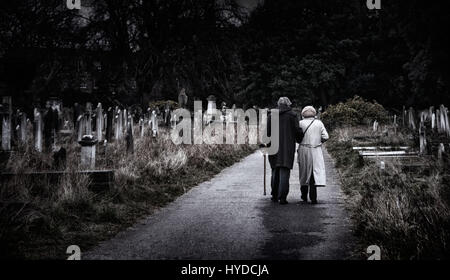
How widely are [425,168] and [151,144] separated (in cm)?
752

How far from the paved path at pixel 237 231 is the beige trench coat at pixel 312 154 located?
481 millimetres

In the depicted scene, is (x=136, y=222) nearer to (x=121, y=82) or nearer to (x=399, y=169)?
(x=399, y=169)

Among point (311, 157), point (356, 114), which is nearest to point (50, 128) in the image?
point (311, 157)

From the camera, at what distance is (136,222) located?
6.37m

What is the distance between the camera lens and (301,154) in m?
8.23

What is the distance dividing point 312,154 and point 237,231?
2860 millimetres

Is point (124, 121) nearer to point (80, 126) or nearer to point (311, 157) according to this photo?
point (80, 126)

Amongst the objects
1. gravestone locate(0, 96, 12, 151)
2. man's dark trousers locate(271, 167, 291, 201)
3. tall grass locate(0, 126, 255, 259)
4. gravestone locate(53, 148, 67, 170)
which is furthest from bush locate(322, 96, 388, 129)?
gravestone locate(53, 148, 67, 170)

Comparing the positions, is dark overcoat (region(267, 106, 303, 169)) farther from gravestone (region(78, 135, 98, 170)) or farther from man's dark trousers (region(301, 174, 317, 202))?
gravestone (region(78, 135, 98, 170))

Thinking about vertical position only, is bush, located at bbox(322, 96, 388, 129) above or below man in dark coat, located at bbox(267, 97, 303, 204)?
above

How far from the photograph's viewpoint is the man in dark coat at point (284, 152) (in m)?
7.97

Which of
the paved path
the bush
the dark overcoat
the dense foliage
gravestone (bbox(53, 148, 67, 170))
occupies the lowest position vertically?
the paved path

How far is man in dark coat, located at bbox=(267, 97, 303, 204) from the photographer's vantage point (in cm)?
797
